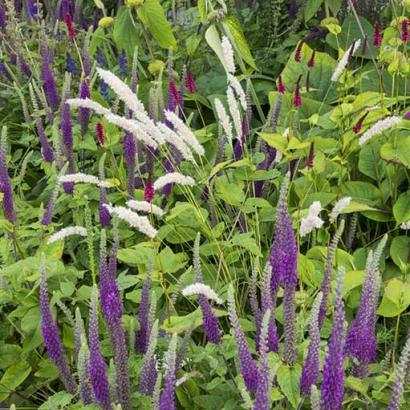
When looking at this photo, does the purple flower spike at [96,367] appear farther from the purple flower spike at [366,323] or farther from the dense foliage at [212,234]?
the purple flower spike at [366,323]

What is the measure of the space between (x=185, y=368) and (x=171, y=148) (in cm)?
95

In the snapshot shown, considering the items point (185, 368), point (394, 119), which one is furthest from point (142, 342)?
point (394, 119)

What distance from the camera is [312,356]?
4.52 ft

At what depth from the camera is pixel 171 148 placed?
2.69 m

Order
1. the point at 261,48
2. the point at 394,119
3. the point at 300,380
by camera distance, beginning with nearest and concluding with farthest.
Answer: the point at 300,380, the point at 394,119, the point at 261,48

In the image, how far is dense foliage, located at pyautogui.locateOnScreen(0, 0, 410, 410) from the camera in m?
1.56

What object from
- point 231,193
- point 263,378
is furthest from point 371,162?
point 263,378

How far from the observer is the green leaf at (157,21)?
2.99m

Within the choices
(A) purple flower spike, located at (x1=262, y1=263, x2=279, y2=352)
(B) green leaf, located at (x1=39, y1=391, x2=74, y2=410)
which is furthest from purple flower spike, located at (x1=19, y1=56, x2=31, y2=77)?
(A) purple flower spike, located at (x1=262, y1=263, x2=279, y2=352)

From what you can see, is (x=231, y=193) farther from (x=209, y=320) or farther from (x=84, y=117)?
(x=84, y=117)

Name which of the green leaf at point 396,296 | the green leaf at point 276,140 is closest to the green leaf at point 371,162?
the green leaf at point 276,140

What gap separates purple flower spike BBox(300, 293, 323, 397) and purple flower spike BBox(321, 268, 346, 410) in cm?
5

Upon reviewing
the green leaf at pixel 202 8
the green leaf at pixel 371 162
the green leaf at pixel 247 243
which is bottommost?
the green leaf at pixel 371 162

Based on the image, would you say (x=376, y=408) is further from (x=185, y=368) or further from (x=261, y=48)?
(x=261, y=48)
